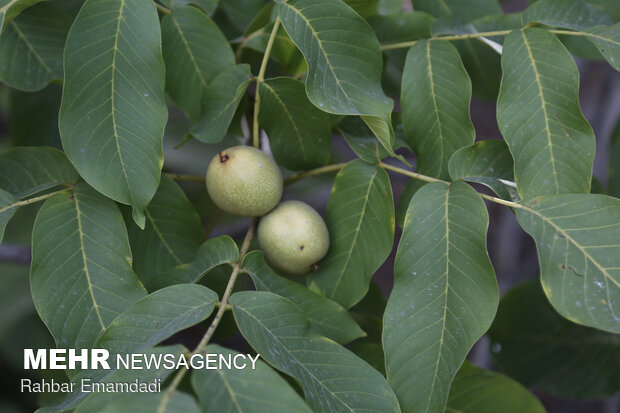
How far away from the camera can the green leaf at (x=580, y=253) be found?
0.67m

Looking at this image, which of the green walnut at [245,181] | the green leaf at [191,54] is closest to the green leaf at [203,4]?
the green leaf at [191,54]

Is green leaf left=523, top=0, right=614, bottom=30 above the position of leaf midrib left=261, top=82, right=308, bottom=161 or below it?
above

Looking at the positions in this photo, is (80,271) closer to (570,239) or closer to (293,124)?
(293,124)

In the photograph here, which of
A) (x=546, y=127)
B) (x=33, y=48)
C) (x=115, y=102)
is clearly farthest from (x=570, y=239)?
(x=33, y=48)

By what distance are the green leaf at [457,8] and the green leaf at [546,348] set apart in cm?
60

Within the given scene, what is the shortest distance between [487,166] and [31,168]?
0.69 metres

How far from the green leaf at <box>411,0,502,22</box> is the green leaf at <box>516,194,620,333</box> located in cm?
47

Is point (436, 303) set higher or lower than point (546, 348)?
higher

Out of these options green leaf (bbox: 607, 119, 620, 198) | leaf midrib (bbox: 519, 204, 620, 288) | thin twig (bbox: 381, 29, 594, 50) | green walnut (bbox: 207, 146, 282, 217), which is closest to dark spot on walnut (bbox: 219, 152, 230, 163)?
green walnut (bbox: 207, 146, 282, 217)

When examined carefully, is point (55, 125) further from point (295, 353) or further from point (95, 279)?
point (295, 353)

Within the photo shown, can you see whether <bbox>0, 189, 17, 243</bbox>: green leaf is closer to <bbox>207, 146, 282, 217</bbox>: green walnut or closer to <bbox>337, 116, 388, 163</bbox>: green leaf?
<bbox>207, 146, 282, 217</bbox>: green walnut

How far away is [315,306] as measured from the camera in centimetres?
82

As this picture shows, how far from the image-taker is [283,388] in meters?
0.56

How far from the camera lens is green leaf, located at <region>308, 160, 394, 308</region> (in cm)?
85
